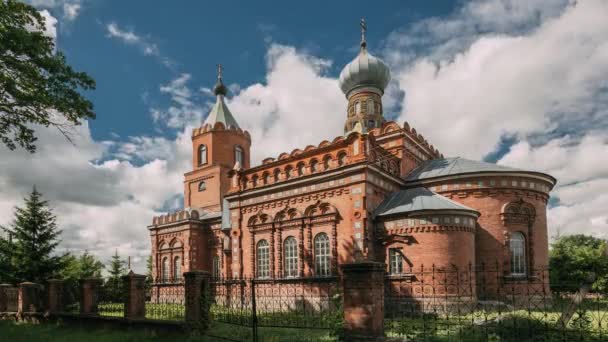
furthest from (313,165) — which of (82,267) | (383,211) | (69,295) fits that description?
(82,267)

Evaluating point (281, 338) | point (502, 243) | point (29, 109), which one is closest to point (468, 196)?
point (502, 243)

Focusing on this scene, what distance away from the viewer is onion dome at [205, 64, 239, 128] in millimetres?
28469

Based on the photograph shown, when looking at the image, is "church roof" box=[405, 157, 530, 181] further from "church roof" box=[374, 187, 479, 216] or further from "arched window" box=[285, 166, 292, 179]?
"arched window" box=[285, 166, 292, 179]

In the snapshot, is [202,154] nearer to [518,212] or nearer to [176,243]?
[176,243]

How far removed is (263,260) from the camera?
60.8ft

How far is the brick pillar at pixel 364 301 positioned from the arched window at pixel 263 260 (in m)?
→ 10.9

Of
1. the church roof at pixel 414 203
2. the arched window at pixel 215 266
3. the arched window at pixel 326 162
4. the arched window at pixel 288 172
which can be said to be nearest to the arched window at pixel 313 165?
the arched window at pixel 326 162

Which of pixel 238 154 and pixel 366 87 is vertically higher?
pixel 366 87

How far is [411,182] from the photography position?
712 inches

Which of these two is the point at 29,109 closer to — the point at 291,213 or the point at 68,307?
the point at 68,307

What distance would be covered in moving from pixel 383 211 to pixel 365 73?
10.4 metres

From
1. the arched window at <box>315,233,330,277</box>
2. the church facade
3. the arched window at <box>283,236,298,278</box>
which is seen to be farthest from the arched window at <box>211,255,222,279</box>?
the arched window at <box>315,233,330,277</box>

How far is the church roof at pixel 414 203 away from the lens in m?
14.6

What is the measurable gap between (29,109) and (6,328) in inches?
268
